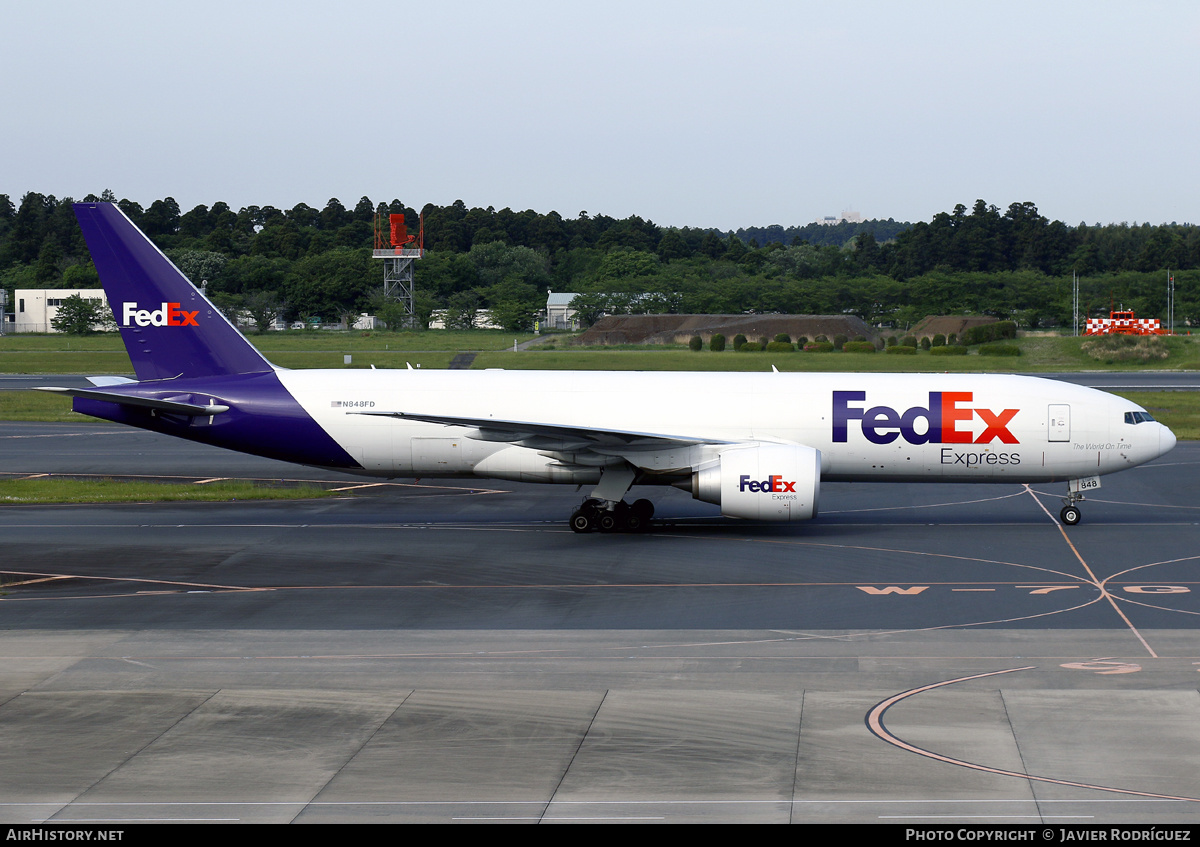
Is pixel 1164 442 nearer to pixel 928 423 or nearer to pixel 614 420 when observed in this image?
pixel 928 423

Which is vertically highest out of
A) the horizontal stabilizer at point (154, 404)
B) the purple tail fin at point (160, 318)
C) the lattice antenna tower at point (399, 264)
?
the lattice antenna tower at point (399, 264)

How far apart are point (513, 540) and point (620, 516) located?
2.78 metres

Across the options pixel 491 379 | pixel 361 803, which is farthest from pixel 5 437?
pixel 361 803

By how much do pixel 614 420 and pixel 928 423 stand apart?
7.87m

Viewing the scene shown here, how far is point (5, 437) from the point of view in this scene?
48.7 meters

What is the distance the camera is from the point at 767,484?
88.6ft

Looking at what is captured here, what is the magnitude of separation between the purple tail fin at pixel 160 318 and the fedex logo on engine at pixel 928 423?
1552cm

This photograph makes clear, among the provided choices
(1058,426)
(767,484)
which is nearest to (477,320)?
(1058,426)

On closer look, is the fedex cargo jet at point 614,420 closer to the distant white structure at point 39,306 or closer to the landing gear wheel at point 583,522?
the landing gear wheel at point 583,522

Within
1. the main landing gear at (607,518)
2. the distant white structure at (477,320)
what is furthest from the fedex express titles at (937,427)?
the distant white structure at (477,320)

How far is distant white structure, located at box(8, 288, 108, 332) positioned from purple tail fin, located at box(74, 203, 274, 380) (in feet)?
394

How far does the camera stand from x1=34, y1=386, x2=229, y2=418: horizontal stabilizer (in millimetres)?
28906

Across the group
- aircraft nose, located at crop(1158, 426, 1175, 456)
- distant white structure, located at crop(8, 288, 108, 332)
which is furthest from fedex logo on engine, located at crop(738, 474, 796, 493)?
distant white structure, located at crop(8, 288, 108, 332)

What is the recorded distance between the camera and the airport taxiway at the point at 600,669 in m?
12.5
